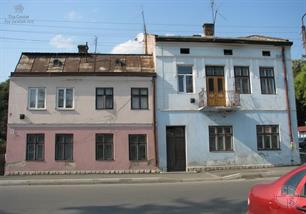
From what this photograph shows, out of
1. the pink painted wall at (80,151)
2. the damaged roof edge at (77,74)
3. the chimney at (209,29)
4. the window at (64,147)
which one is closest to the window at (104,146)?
the pink painted wall at (80,151)

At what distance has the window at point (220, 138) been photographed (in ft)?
79.7

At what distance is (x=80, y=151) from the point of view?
23172 mm

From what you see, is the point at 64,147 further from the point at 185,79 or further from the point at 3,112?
the point at 3,112

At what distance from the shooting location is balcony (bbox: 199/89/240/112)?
23766 mm

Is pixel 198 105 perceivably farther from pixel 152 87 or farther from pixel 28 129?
pixel 28 129

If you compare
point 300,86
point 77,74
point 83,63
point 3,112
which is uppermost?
point 83,63

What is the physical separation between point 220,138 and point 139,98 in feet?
18.4

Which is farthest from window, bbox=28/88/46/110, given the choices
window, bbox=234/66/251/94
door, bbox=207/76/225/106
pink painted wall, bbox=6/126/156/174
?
window, bbox=234/66/251/94

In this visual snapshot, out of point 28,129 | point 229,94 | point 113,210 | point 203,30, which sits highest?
point 203,30

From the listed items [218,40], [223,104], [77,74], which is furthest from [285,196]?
[218,40]

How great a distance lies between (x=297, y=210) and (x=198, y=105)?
1924 cm

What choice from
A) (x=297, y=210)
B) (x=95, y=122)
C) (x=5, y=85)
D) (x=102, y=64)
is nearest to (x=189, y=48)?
(x=102, y=64)

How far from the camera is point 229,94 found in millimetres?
24234

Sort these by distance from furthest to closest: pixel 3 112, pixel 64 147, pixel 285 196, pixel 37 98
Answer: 1. pixel 3 112
2. pixel 37 98
3. pixel 64 147
4. pixel 285 196
